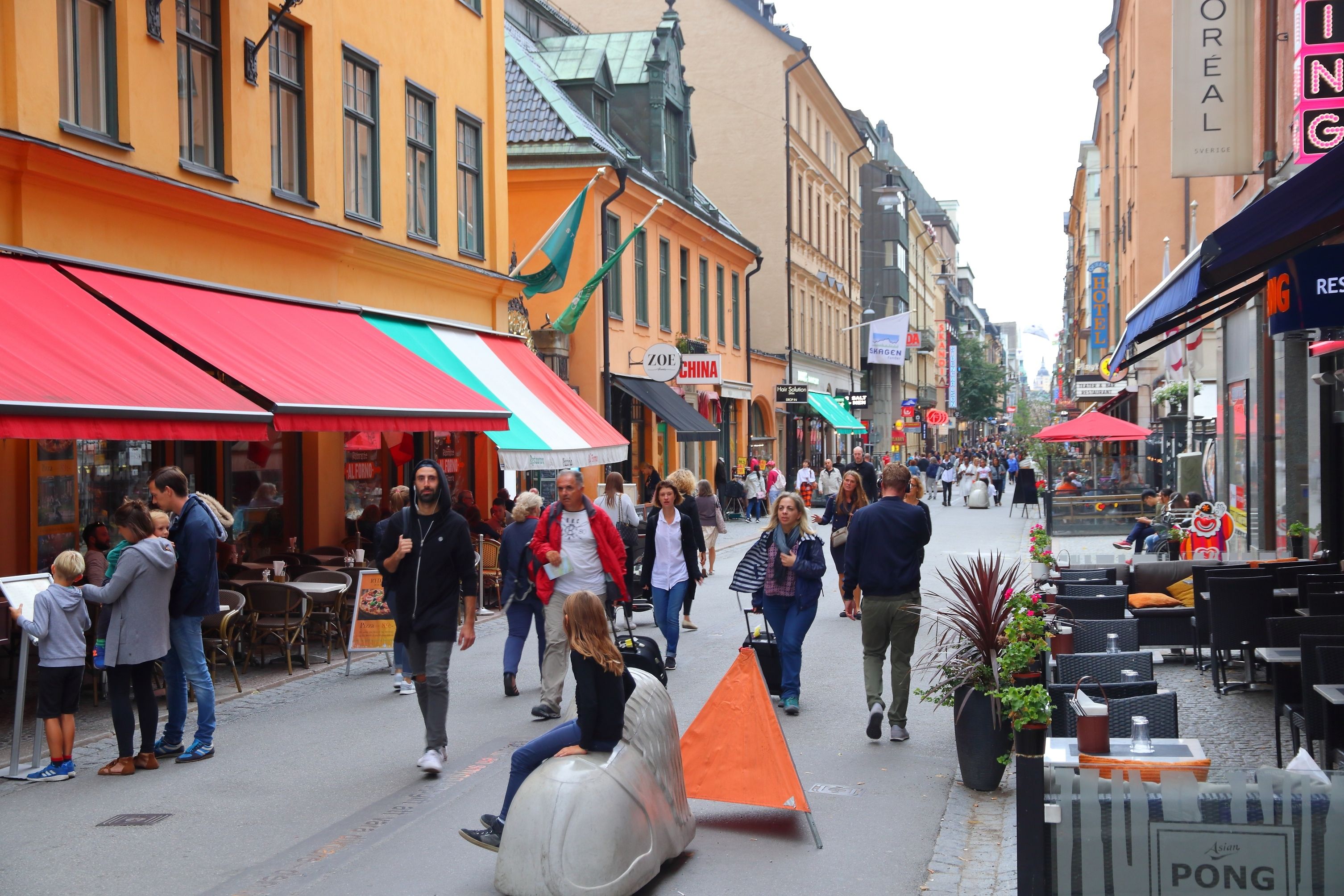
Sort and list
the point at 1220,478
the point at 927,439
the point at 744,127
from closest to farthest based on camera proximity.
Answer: the point at 1220,478, the point at 744,127, the point at 927,439

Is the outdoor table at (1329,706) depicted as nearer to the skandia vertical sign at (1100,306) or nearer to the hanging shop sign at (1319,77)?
the hanging shop sign at (1319,77)

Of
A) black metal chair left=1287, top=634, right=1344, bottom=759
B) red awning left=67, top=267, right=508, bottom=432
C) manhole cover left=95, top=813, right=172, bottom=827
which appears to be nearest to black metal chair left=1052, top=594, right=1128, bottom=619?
black metal chair left=1287, top=634, right=1344, bottom=759

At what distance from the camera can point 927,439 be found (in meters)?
83.9

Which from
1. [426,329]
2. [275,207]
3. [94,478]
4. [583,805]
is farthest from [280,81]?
[583,805]

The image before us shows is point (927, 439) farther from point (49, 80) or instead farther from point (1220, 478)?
point (49, 80)

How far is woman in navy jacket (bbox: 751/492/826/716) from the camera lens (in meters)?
9.43

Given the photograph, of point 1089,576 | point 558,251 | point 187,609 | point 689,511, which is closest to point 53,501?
point 187,609

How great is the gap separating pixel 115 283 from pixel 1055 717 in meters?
8.67

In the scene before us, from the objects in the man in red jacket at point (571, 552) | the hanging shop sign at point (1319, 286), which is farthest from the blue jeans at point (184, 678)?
the hanging shop sign at point (1319, 286)

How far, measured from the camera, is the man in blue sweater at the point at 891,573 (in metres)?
8.36

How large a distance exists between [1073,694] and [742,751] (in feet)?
6.48

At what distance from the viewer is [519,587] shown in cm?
1038

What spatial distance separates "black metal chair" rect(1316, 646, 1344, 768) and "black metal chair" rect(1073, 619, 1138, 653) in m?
2.19

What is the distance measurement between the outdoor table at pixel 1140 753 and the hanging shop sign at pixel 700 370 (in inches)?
942
